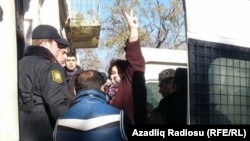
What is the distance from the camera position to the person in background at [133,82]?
2.23 meters

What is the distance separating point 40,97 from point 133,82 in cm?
54

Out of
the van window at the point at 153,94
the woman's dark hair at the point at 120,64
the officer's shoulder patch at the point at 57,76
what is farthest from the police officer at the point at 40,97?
the van window at the point at 153,94

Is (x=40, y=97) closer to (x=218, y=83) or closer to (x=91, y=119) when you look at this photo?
(x=91, y=119)

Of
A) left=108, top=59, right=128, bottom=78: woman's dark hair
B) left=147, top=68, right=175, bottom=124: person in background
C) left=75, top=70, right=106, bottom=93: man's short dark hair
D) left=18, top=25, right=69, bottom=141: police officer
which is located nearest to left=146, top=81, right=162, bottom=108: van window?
left=147, top=68, right=175, bottom=124: person in background

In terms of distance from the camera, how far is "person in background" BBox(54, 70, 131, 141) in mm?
2133

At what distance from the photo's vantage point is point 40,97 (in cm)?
243

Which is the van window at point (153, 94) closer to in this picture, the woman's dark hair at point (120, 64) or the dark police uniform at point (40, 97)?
the woman's dark hair at point (120, 64)

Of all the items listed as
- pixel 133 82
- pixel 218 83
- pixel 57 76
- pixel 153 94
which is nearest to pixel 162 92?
pixel 153 94

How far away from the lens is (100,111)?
215 cm

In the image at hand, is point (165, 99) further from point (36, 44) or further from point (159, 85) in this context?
point (36, 44)

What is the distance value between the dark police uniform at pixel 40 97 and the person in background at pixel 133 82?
305 millimetres

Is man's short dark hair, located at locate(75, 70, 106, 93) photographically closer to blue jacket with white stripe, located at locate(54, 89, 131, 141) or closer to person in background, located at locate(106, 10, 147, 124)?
blue jacket with white stripe, located at locate(54, 89, 131, 141)

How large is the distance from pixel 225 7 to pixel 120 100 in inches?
28.4

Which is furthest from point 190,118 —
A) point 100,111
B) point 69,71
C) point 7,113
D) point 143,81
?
point 69,71
